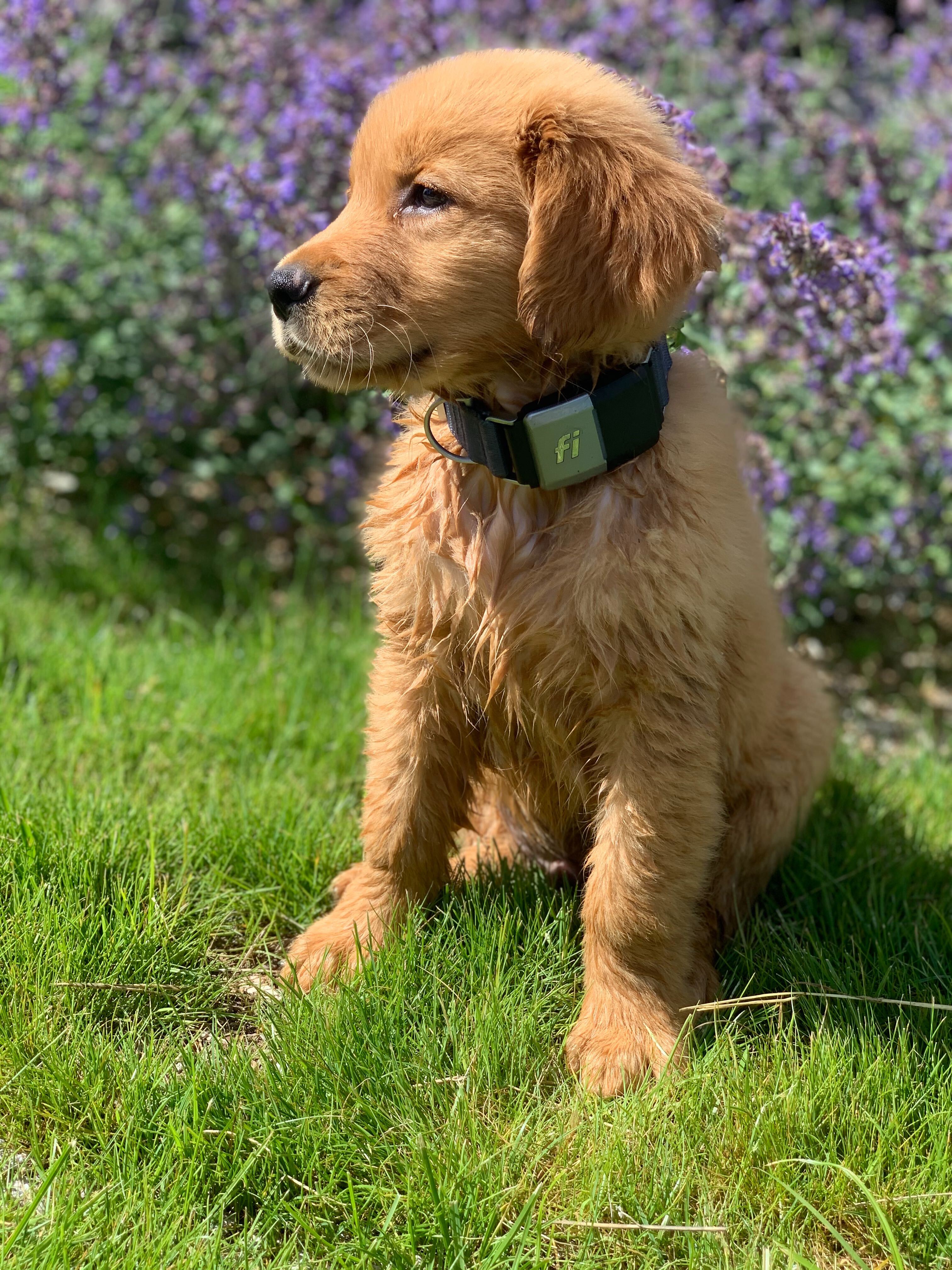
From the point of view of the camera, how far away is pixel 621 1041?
2.24 meters

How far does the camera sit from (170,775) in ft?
10.3

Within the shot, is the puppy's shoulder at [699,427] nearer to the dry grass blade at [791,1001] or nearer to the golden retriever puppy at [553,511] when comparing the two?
the golden retriever puppy at [553,511]

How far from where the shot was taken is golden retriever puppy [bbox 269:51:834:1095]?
2.05 m

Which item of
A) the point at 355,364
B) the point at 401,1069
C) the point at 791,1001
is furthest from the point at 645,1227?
the point at 355,364

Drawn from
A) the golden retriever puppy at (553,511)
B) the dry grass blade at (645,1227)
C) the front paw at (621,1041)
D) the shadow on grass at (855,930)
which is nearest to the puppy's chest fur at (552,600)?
the golden retriever puppy at (553,511)

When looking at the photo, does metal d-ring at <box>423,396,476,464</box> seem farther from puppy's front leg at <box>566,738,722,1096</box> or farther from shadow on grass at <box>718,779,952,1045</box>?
shadow on grass at <box>718,779,952,1045</box>

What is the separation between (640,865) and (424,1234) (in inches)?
28.4

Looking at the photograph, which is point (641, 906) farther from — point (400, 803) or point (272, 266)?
point (272, 266)

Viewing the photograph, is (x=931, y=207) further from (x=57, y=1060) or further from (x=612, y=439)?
(x=57, y=1060)

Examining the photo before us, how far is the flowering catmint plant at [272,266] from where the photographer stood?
3.70 metres

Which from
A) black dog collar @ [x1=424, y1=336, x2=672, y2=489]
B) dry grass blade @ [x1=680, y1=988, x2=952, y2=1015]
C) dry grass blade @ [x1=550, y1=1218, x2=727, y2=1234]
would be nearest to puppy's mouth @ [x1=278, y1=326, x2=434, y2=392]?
black dog collar @ [x1=424, y1=336, x2=672, y2=489]

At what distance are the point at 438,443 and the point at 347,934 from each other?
103 centimetres

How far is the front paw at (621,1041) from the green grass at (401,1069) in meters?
0.05

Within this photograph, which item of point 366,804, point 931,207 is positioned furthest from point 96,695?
point 931,207
